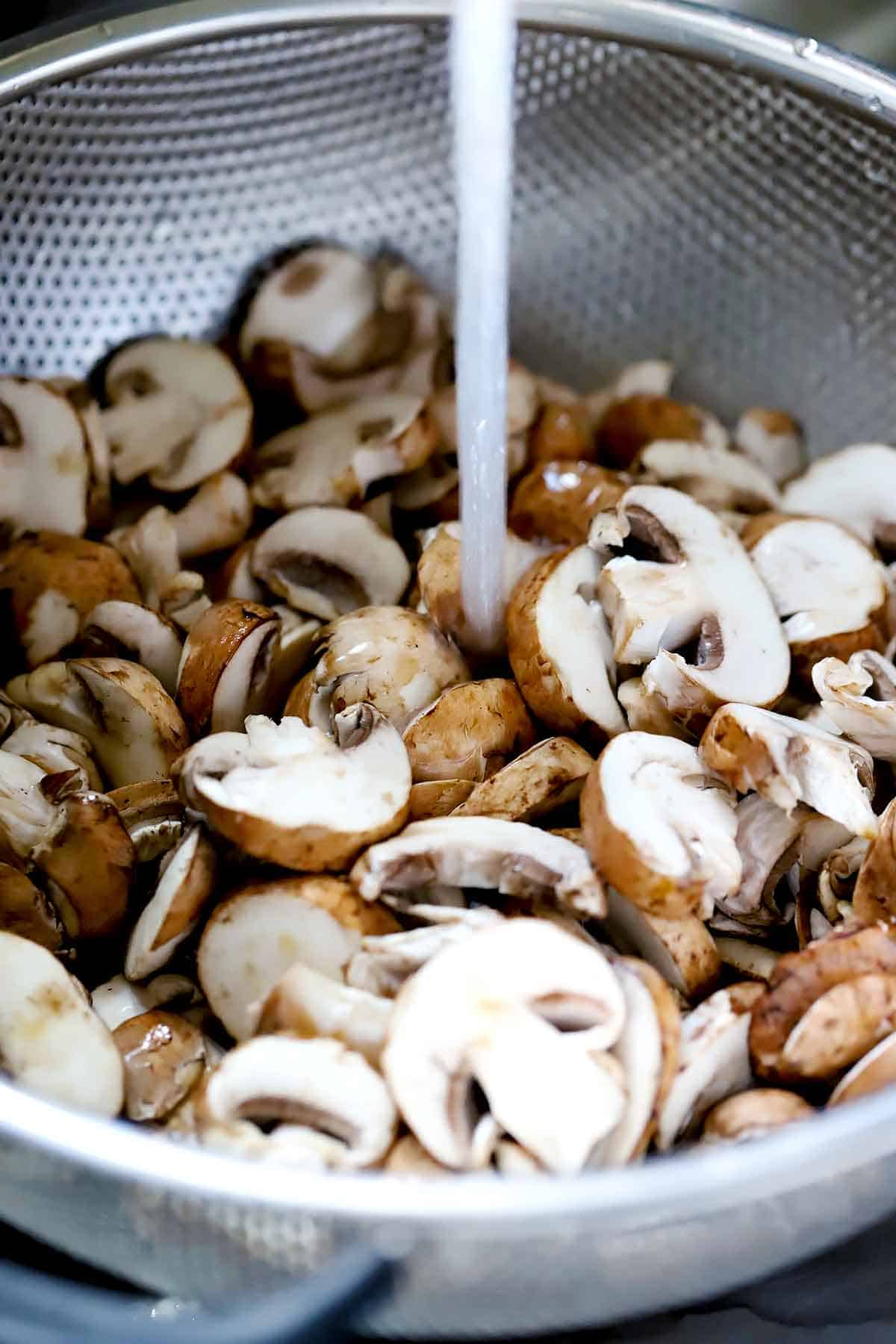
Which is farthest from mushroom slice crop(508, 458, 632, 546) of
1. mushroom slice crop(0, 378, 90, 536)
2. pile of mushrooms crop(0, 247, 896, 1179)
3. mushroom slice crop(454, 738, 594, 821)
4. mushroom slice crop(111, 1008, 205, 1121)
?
mushroom slice crop(111, 1008, 205, 1121)

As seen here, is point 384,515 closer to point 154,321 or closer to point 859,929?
point 154,321

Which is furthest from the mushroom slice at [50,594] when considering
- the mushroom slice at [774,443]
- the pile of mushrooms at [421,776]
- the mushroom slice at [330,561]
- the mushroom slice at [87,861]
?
the mushroom slice at [774,443]

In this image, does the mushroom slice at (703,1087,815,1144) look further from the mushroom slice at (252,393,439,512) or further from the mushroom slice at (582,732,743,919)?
the mushroom slice at (252,393,439,512)

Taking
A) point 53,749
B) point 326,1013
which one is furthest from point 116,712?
point 326,1013

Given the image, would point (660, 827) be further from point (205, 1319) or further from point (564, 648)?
point (205, 1319)

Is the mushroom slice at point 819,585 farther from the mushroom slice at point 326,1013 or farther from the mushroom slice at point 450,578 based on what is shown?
the mushroom slice at point 326,1013

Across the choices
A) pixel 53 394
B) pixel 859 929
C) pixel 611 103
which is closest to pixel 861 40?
pixel 611 103
